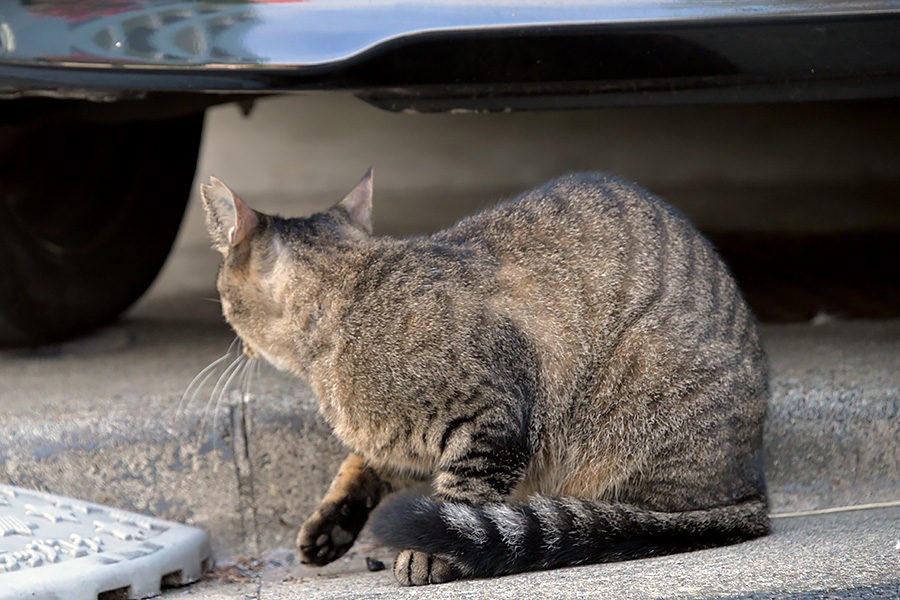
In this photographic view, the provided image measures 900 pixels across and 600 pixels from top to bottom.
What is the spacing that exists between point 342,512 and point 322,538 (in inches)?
3.5

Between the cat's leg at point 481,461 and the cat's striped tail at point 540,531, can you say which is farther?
the cat's leg at point 481,461

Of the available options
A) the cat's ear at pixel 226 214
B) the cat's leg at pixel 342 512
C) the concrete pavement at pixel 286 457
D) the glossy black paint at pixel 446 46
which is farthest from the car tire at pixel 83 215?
the cat's leg at pixel 342 512

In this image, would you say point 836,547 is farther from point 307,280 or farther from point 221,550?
point 221,550

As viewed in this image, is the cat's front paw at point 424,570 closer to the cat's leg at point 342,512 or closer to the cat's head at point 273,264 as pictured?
the cat's leg at point 342,512

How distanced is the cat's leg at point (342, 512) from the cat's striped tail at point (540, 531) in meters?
0.35

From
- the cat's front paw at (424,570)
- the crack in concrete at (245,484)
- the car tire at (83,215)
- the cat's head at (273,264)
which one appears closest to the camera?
the cat's front paw at (424,570)

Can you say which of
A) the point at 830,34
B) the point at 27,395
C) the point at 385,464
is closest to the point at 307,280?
the point at 385,464

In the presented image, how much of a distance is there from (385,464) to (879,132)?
5126 mm

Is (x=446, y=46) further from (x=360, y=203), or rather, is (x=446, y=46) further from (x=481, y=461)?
(x=481, y=461)

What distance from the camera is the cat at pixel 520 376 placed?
221 cm

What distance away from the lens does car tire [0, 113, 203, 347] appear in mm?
3162

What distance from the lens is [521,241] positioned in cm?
254

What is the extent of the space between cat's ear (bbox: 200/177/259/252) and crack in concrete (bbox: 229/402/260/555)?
557mm

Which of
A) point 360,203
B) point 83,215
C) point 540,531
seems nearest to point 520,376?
point 540,531
